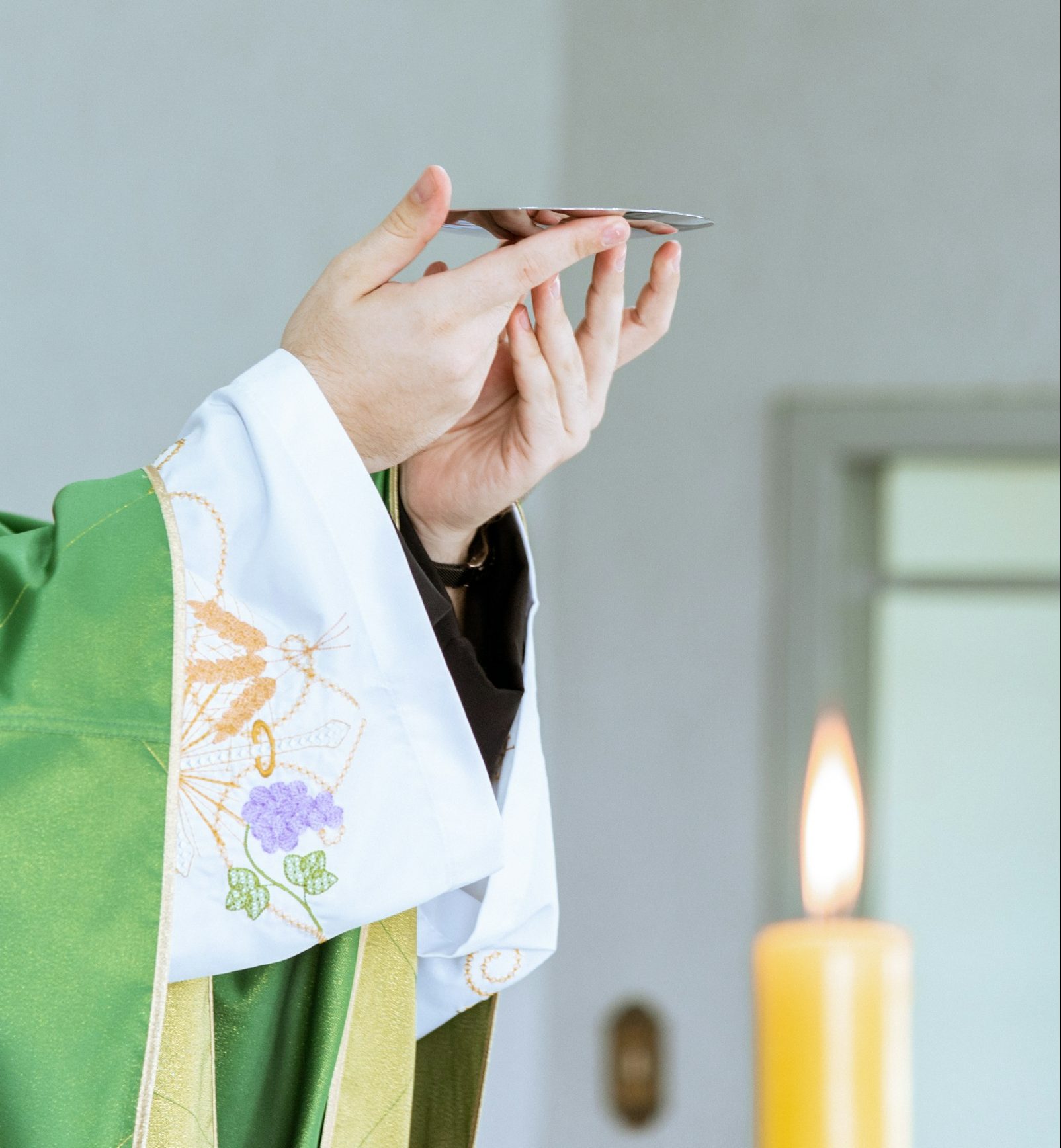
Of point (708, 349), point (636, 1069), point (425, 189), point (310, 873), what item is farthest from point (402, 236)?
point (708, 349)

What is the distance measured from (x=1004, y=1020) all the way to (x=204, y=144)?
1776mm

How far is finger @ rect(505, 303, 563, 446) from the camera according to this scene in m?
0.71

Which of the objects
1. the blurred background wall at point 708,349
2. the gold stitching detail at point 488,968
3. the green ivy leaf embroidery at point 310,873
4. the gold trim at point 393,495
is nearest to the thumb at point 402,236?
the gold trim at point 393,495

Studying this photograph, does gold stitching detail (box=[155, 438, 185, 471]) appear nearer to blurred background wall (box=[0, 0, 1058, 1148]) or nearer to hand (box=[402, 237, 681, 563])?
hand (box=[402, 237, 681, 563])

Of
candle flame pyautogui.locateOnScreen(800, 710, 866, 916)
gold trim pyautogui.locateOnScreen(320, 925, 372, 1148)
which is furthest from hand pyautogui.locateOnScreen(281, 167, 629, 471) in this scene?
candle flame pyautogui.locateOnScreen(800, 710, 866, 916)

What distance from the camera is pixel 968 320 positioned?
2.28 metres

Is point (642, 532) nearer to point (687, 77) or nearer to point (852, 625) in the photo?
point (852, 625)

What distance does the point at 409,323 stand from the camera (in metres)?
0.63

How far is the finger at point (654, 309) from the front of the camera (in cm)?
73

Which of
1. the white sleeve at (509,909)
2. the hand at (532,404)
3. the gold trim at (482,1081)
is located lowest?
the gold trim at (482,1081)

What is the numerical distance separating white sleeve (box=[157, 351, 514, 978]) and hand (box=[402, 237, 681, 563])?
0.11 m

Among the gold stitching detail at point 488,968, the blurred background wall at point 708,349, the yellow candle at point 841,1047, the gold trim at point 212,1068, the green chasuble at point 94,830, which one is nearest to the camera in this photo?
the yellow candle at point 841,1047

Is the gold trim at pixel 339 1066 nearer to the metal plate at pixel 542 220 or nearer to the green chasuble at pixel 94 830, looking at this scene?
the green chasuble at pixel 94 830

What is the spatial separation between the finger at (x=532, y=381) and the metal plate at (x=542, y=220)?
1.5 inches
